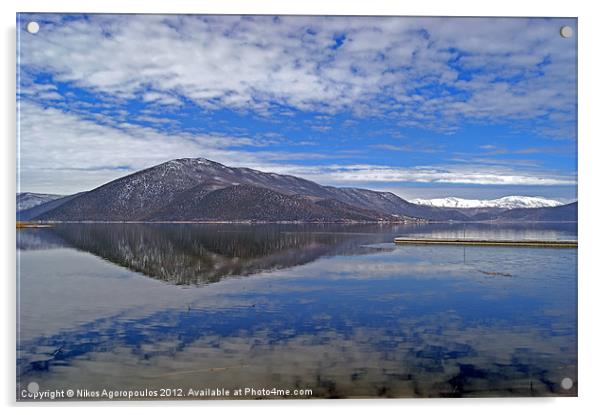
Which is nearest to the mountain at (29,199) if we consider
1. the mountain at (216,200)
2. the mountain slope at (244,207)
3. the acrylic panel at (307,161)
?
the acrylic panel at (307,161)

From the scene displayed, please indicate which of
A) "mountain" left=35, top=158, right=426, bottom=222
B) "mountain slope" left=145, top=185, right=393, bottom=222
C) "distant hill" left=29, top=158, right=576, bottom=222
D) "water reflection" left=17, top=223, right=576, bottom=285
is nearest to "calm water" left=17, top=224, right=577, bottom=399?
"water reflection" left=17, top=223, right=576, bottom=285

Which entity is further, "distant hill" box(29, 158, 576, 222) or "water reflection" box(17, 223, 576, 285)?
"water reflection" box(17, 223, 576, 285)

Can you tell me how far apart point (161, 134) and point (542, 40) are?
25.1 ft

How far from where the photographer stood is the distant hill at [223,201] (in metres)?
11.9

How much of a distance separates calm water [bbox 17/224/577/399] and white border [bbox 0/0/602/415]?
0.63ft

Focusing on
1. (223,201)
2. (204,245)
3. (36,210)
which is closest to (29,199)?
(36,210)

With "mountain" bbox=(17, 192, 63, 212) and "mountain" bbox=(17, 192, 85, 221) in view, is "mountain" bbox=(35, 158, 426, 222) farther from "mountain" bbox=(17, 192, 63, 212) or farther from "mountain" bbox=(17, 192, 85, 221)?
"mountain" bbox=(17, 192, 63, 212)

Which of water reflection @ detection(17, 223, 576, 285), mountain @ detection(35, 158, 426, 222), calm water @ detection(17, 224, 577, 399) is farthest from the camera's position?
water reflection @ detection(17, 223, 576, 285)

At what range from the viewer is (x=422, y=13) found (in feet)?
25.4

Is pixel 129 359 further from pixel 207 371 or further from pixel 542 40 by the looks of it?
pixel 542 40

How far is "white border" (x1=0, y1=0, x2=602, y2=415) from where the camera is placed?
6914mm

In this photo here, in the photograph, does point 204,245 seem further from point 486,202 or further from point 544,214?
point 544,214

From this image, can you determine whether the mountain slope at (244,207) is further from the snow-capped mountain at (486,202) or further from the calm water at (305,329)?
the snow-capped mountain at (486,202)
